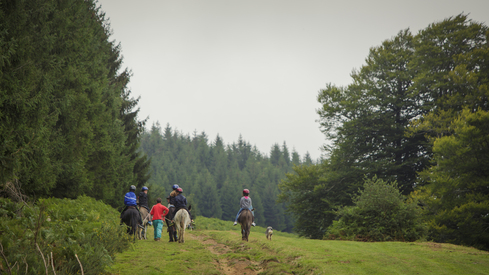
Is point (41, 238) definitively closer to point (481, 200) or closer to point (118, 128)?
point (118, 128)

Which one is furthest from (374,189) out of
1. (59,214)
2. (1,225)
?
(1,225)

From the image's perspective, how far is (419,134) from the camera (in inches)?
1150

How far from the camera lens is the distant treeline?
1947 cm

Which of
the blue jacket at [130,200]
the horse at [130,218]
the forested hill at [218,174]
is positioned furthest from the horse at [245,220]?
the forested hill at [218,174]

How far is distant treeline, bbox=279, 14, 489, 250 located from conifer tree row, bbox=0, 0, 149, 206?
18.1 m

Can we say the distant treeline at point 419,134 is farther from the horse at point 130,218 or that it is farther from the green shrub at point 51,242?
the green shrub at point 51,242

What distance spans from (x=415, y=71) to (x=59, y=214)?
32.9m

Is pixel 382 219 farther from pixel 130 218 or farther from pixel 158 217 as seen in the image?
pixel 130 218

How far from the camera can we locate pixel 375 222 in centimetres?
1942

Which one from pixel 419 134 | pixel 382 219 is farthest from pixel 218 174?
pixel 382 219

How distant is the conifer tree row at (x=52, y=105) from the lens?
996cm

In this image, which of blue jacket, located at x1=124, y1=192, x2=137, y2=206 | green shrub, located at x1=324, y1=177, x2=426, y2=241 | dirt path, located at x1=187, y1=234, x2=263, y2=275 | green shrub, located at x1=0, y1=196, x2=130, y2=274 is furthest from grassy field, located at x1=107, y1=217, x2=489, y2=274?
green shrub, located at x1=324, y1=177, x2=426, y2=241

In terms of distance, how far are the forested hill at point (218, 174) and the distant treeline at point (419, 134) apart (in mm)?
50938

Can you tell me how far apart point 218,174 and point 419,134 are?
333 ft
